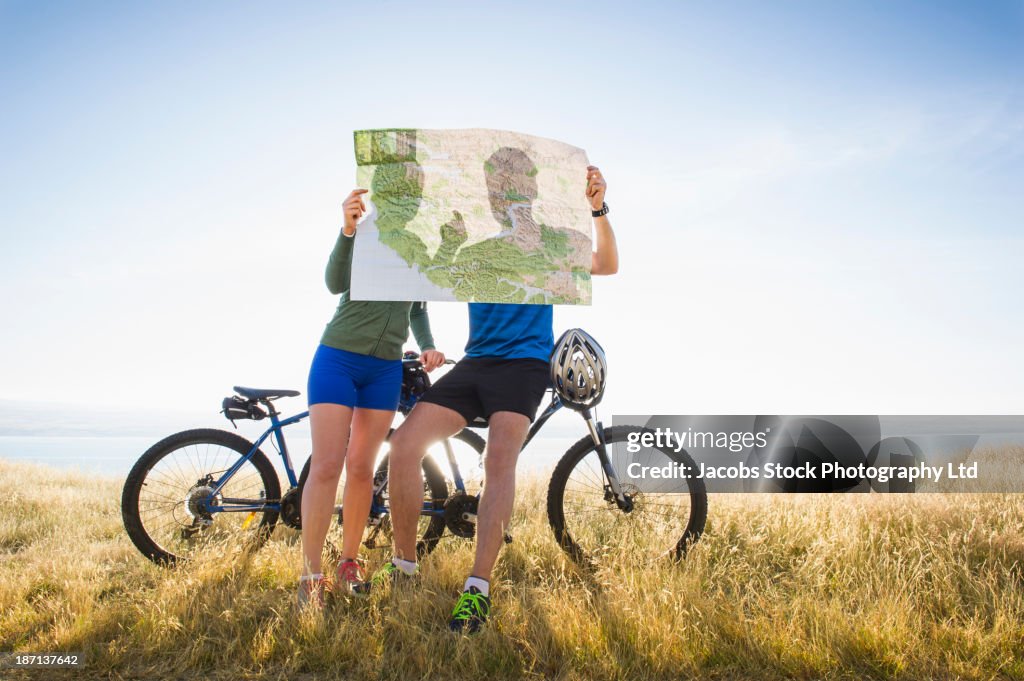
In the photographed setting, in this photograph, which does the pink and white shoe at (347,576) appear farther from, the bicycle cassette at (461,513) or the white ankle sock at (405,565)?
the bicycle cassette at (461,513)

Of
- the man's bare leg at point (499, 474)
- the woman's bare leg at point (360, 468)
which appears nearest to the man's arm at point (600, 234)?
the man's bare leg at point (499, 474)

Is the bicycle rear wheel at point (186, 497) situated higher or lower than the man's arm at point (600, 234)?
lower

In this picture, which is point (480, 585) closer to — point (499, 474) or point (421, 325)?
point (499, 474)

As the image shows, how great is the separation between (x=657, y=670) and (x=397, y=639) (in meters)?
1.17

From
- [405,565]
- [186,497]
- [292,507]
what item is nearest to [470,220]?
[405,565]

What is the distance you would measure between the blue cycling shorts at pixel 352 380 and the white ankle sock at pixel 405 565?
2.79ft

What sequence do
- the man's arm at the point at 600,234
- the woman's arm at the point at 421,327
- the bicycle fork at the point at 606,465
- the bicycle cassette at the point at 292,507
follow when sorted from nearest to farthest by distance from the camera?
the man's arm at the point at 600,234, the woman's arm at the point at 421,327, the bicycle fork at the point at 606,465, the bicycle cassette at the point at 292,507

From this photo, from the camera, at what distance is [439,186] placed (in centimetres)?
339

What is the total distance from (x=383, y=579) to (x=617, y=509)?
5.11 feet

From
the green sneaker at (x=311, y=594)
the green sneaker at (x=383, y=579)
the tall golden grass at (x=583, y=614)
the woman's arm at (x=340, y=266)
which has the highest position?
the woman's arm at (x=340, y=266)

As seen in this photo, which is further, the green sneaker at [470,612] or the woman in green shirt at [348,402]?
the woman in green shirt at [348,402]

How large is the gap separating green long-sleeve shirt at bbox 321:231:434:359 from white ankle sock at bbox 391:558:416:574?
1.15 m

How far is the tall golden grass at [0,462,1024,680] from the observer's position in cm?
278

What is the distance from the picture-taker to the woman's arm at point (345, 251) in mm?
3299
